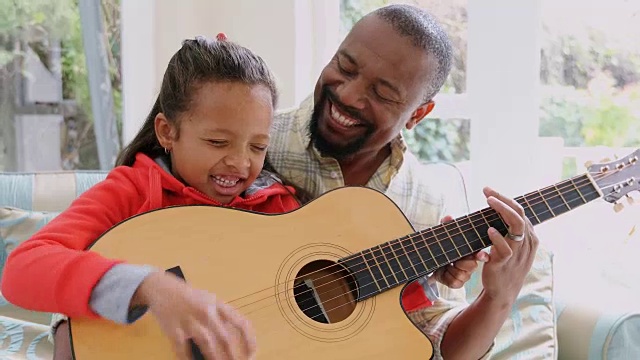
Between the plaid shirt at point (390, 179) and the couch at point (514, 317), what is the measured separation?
0.29m

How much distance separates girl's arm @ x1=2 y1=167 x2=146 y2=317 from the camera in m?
1.01

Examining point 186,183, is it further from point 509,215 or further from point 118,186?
point 509,215

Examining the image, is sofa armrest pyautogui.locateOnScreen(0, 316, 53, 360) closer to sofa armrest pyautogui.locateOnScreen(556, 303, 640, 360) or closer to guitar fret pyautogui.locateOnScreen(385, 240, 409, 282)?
guitar fret pyautogui.locateOnScreen(385, 240, 409, 282)

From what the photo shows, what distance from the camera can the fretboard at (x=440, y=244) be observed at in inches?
48.0

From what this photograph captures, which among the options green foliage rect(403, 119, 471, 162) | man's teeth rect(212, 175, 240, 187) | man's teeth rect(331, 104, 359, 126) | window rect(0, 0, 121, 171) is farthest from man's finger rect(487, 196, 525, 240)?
window rect(0, 0, 121, 171)

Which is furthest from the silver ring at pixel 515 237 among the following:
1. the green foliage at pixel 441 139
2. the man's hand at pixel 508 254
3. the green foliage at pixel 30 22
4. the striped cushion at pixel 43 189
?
the green foliage at pixel 30 22

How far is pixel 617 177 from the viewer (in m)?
1.41

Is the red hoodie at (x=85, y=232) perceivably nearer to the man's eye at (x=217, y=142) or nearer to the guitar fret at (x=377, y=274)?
the man's eye at (x=217, y=142)

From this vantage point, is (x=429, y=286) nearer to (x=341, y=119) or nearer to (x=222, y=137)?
(x=341, y=119)

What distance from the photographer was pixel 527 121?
2279mm

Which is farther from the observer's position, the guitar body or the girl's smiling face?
the girl's smiling face

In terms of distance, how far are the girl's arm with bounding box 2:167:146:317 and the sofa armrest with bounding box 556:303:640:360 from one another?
1048mm

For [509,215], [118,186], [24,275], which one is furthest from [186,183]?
[509,215]

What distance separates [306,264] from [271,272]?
7cm
